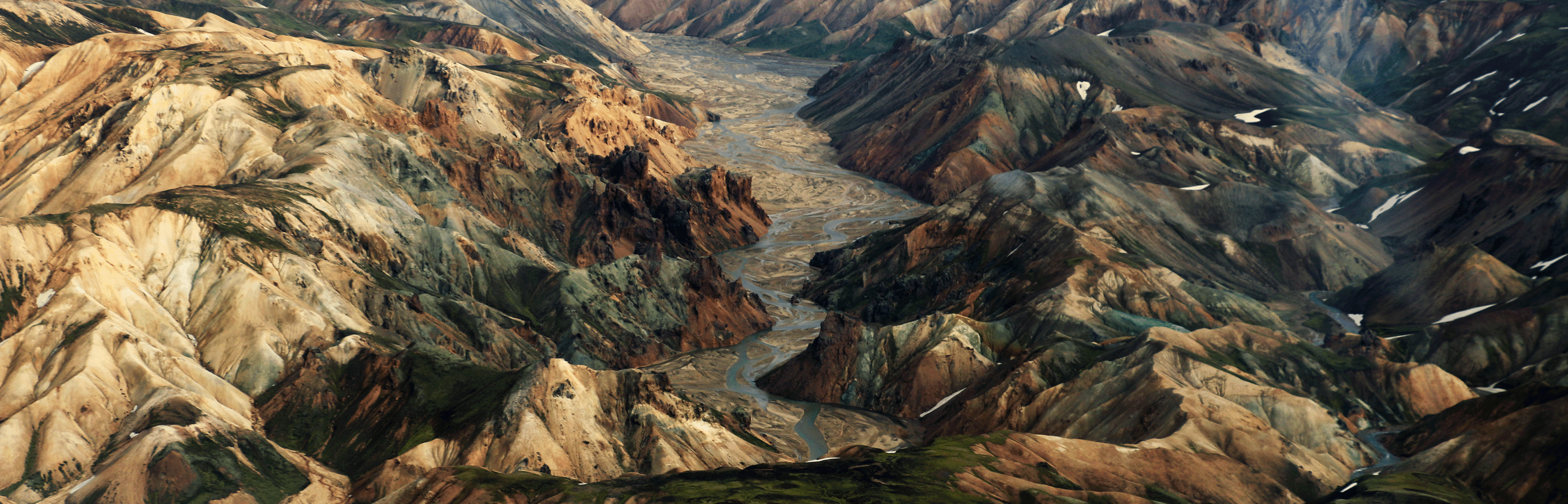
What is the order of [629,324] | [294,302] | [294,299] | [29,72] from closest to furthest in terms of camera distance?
[294,302]
[294,299]
[629,324]
[29,72]

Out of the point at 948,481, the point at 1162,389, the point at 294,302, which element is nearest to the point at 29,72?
the point at 294,302

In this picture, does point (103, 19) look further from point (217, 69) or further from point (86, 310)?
point (86, 310)

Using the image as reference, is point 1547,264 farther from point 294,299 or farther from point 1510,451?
point 294,299

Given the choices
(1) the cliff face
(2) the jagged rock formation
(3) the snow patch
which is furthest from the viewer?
(3) the snow patch

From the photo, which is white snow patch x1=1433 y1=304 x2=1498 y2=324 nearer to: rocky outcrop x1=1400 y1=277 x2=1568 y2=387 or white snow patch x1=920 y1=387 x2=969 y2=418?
rocky outcrop x1=1400 y1=277 x2=1568 y2=387

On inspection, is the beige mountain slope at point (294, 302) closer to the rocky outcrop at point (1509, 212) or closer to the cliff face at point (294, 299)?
the cliff face at point (294, 299)

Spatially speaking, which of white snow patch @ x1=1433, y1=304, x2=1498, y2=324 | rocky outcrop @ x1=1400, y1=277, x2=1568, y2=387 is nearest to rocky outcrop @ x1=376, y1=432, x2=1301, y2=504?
rocky outcrop @ x1=1400, y1=277, x2=1568, y2=387

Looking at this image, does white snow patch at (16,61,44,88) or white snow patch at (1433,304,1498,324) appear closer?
white snow patch at (1433,304,1498,324)
